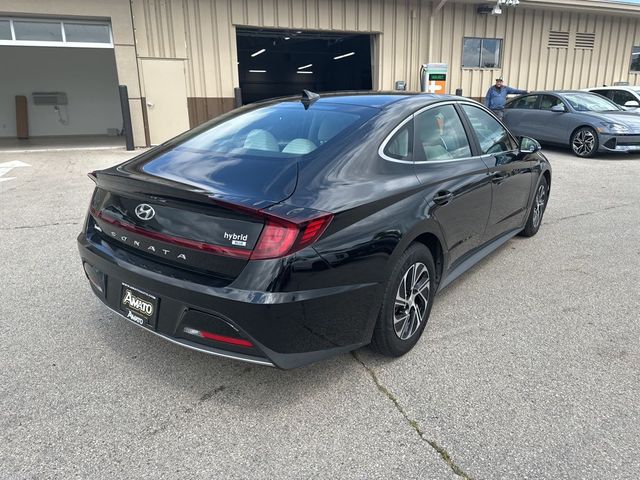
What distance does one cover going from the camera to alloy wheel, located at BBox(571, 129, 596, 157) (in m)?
10.8

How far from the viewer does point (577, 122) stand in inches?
435

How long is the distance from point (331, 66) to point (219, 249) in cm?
2946

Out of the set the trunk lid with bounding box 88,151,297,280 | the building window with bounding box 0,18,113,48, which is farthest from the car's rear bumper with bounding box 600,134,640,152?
the building window with bounding box 0,18,113,48

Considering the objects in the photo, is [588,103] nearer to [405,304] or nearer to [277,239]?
[405,304]

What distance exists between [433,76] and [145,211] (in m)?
14.1

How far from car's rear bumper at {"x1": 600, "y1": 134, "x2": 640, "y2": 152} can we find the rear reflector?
35.8ft

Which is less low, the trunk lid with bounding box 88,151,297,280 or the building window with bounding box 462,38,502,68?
the building window with bounding box 462,38,502,68

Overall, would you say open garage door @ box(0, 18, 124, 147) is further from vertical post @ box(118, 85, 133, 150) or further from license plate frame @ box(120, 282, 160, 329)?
license plate frame @ box(120, 282, 160, 329)

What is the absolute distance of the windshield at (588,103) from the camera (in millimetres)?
11203

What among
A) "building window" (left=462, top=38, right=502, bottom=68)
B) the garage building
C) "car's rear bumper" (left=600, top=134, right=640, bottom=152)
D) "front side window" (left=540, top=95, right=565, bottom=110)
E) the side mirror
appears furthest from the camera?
"building window" (left=462, top=38, right=502, bottom=68)

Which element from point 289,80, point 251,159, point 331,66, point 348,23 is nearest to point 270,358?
point 251,159

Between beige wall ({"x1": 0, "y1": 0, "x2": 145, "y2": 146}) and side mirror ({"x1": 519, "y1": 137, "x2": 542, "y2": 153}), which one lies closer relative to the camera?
side mirror ({"x1": 519, "y1": 137, "x2": 542, "y2": 153})

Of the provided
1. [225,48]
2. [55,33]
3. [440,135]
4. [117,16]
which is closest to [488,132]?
[440,135]

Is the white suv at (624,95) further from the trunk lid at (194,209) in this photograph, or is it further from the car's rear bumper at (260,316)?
the trunk lid at (194,209)
